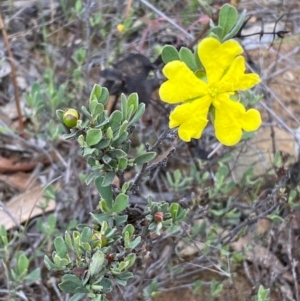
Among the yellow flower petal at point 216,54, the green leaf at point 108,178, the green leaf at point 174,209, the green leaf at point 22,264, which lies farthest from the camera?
the green leaf at point 22,264

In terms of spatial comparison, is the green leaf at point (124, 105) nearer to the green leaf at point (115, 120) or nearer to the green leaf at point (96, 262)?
the green leaf at point (115, 120)

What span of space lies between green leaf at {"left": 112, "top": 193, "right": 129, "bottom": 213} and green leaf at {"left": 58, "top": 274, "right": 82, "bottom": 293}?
0.17 m

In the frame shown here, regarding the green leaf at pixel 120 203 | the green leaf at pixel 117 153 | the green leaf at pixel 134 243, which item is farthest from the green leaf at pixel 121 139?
the green leaf at pixel 134 243

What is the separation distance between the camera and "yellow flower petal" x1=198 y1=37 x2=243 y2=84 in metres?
1.09

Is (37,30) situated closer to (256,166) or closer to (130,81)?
(130,81)

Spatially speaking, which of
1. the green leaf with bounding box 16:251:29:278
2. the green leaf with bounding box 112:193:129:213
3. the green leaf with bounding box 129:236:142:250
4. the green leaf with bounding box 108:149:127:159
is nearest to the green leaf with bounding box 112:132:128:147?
the green leaf with bounding box 108:149:127:159

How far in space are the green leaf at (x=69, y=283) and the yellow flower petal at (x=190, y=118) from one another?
37 cm

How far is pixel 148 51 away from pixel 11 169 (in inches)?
31.8

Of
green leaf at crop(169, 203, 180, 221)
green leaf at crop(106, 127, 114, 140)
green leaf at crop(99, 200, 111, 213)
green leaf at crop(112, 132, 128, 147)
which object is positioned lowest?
green leaf at crop(169, 203, 180, 221)

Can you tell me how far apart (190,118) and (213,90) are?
0.24ft

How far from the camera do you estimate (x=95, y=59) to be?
8.34 ft

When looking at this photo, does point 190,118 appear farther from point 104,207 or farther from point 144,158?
point 104,207

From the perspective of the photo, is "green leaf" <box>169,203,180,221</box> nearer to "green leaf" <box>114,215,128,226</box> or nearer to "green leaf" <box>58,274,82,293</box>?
"green leaf" <box>114,215,128,226</box>

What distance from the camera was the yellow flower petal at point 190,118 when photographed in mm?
1123
